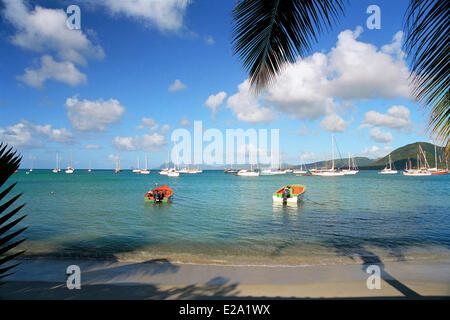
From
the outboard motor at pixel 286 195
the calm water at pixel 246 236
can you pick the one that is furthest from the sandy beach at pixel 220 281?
the outboard motor at pixel 286 195

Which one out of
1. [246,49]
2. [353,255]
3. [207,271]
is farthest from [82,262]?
[353,255]

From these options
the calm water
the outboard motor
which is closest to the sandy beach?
the calm water

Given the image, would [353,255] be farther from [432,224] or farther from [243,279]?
[432,224]

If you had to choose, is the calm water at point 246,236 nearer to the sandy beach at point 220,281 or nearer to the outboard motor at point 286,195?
the sandy beach at point 220,281

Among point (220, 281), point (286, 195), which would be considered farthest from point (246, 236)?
point (286, 195)

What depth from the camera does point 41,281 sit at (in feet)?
27.1

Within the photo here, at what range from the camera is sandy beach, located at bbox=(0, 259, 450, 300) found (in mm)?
7195

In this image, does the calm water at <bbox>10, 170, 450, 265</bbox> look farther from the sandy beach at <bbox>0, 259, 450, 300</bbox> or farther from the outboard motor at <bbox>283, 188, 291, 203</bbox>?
the outboard motor at <bbox>283, 188, 291, 203</bbox>

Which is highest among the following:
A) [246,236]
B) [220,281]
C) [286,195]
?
[286,195]

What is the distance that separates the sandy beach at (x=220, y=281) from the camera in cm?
720

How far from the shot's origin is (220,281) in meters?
8.25

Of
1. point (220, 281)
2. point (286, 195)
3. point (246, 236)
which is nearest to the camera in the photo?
point (220, 281)

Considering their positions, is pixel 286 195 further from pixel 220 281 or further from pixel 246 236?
pixel 220 281
